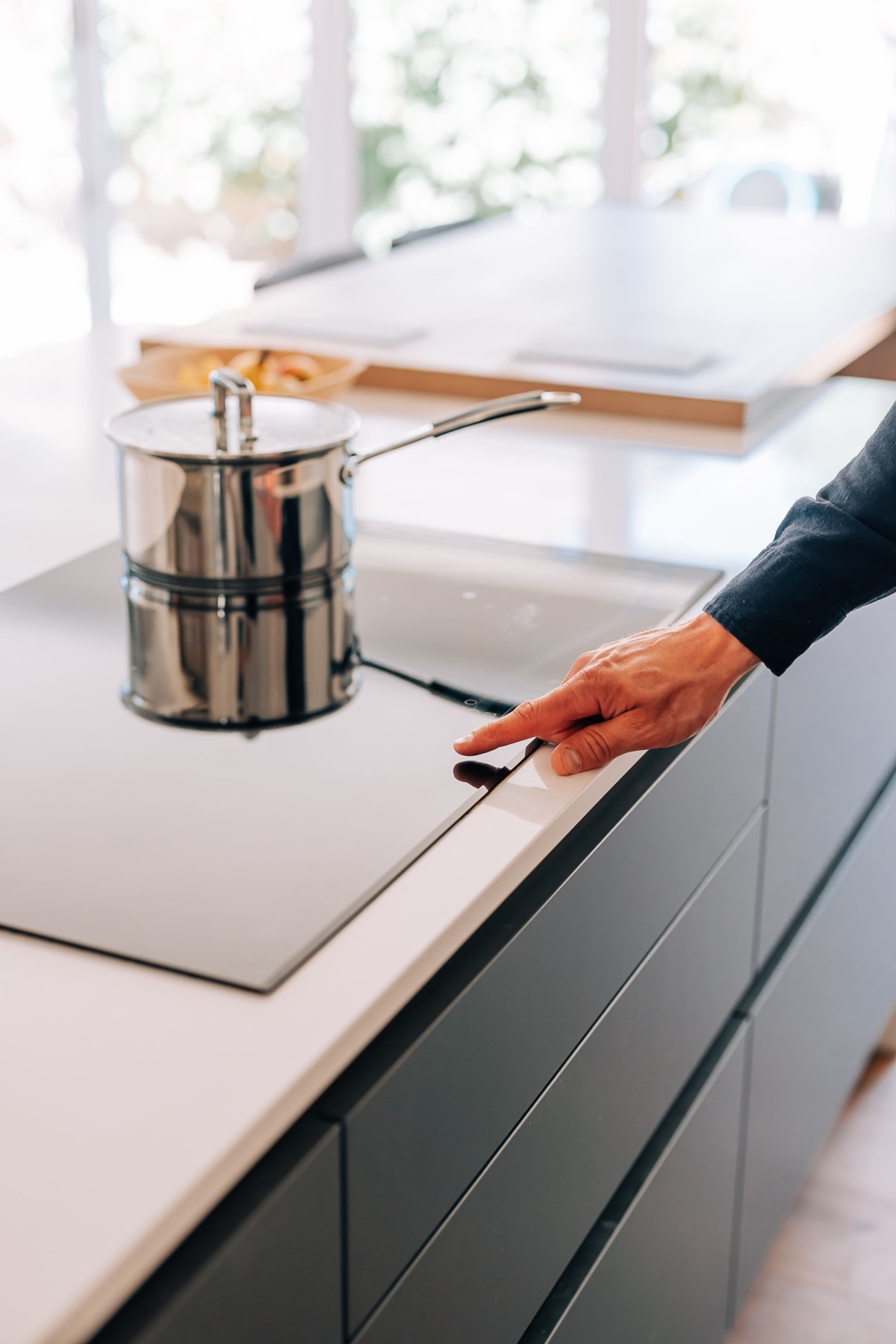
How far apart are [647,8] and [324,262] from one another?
9.10 ft

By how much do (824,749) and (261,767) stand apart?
0.75 metres

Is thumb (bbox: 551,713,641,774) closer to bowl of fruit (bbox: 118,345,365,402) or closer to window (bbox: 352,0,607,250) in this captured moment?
bowl of fruit (bbox: 118,345,365,402)

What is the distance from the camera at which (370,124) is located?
5148mm

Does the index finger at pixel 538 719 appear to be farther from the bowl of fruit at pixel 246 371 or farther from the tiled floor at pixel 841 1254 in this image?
the tiled floor at pixel 841 1254

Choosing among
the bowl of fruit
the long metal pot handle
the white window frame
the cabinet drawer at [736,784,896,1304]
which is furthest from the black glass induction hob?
the white window frame

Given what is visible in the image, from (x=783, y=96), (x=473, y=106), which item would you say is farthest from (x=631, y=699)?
Answer: (x=473, y=106)

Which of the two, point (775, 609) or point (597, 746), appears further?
point (775, 609)

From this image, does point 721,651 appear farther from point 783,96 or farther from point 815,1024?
point 783,96

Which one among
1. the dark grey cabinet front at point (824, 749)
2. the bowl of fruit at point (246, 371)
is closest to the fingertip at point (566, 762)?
the dark grey cabinet front at point (824, 749)

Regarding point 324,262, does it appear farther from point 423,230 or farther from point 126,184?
point 126,184

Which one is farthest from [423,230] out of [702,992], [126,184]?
[126,184]

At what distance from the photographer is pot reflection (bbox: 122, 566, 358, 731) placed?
0.92 meters

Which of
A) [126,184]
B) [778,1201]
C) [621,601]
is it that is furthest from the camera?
[126,184]

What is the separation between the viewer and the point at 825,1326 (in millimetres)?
1625
